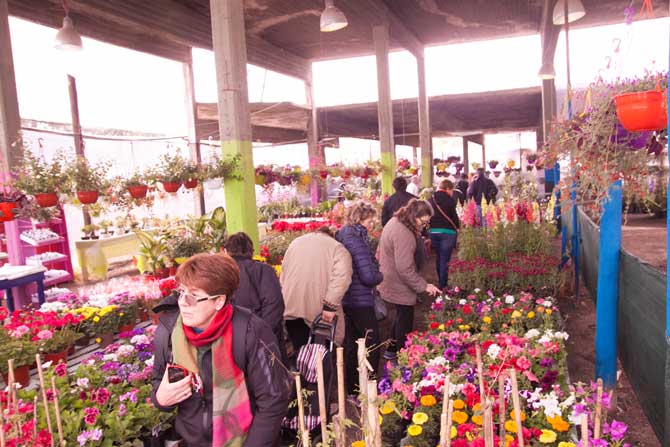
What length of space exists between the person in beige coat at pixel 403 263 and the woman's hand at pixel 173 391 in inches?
95.1

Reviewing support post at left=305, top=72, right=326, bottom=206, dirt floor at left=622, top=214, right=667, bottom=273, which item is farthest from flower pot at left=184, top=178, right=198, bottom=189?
support post at left=305, top=72, right=326, bottom=206

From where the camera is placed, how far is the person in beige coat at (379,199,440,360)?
12.6 ft

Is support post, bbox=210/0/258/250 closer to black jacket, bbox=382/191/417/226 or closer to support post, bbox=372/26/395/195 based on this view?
black jacket, bbox=382/191/417/226

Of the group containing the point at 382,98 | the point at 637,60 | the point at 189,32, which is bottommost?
the point at 637,60

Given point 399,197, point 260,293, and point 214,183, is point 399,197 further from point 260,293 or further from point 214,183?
point 260,293

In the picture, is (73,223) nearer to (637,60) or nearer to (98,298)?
(98,298)

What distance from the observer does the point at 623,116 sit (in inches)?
80.7

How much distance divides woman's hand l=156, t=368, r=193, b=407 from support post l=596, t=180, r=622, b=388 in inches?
109

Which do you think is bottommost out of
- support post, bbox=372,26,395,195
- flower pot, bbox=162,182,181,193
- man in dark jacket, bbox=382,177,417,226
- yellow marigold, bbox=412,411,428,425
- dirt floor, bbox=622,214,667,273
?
dirt floor, bbox=622,214,667,273

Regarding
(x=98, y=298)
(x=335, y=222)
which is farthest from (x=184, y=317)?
(x=335, y=222)

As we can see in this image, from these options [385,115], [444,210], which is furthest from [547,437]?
[385,115]

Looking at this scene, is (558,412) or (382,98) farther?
(382,98)

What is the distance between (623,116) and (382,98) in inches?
371

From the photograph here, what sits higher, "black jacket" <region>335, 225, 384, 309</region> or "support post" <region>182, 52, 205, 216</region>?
"support post" <region>182, 52, 205, 216</region>
